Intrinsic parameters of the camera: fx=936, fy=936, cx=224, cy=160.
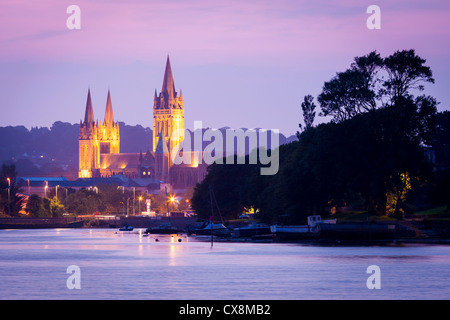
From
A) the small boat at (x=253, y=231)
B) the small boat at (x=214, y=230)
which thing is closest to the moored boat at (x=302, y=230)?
the small boat at (x=253, y=231)

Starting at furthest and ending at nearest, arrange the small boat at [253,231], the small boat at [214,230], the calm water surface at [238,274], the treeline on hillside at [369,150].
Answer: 1. the small boat at [214,230]
2. the small boat at [253,231]
3. the treeline on hillside at [369,150]
4. the calm water surface at [238,274]

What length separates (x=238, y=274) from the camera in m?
74.9

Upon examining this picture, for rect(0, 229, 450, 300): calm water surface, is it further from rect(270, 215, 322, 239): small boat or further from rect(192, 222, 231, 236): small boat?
rect(192, 222, 231, 236): small boat

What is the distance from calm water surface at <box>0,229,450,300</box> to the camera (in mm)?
60444

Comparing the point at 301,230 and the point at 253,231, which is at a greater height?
the point at 301,230

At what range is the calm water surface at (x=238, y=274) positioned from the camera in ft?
198

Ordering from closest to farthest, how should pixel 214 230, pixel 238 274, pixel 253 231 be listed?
pixel 238 274 < pixel 253 231 < pixel 214 230

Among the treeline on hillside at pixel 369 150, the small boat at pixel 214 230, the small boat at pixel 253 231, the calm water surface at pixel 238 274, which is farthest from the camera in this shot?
the small boat at pixel 214 230

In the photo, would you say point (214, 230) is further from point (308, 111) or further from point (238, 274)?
point (238, 274)

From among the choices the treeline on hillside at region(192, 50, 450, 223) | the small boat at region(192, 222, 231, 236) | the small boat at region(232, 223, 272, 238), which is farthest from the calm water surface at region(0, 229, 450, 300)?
the small boat at region(192, 222, 231, 236)

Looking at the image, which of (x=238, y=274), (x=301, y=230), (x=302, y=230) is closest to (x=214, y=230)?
(x=301, y=230)

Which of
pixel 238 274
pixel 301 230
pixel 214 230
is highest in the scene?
pixel 301 230

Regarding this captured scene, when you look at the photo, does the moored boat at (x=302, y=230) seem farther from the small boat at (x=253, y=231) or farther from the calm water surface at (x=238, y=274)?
the calm water surface at (x=238, y=274)

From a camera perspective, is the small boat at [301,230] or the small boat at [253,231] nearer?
the small boat at [301,230]
